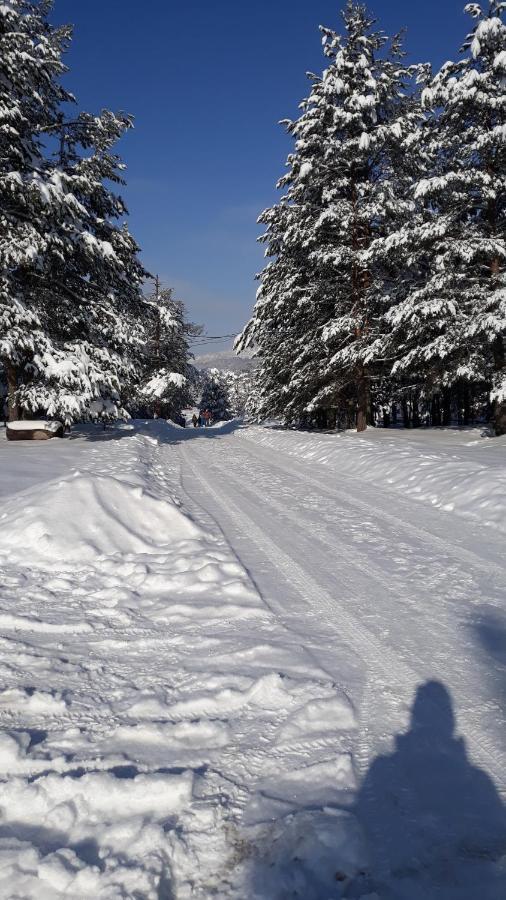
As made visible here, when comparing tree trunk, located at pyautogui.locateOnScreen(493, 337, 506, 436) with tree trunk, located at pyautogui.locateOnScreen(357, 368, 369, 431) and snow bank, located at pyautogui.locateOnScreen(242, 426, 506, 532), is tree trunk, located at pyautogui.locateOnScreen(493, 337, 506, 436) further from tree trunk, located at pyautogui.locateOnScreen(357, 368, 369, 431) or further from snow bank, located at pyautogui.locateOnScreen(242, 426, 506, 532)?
tree trunk, located at pyautogui.locateOnScreen(357, 368, 369, 431)

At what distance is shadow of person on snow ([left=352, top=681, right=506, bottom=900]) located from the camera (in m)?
1.66

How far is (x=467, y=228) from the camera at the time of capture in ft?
47.8

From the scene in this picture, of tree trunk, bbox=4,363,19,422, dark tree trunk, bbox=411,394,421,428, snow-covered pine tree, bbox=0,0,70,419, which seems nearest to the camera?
snow-covered pine tree, bbox=0,0,70,419

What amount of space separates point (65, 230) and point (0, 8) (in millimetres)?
5021

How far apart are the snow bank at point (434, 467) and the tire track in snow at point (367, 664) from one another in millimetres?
2759

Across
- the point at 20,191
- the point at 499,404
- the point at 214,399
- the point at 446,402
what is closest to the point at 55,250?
the point at 20,191

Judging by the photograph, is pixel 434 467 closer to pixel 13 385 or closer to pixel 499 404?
pixel 499 404

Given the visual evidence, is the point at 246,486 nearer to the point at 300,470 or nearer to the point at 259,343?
the point at 300,470

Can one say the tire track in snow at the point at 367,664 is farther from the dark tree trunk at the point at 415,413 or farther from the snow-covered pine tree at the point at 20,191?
the dark tree trunk at the point at 415,413

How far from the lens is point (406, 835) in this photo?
183cm

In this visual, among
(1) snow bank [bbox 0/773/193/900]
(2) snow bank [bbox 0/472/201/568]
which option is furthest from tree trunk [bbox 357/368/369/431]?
(1) snow bank [bbox 0/773/193/900]

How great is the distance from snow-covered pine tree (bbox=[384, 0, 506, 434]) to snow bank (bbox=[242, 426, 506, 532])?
2.29 meters

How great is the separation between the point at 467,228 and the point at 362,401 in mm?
6260

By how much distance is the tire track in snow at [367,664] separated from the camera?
2.24 metres
